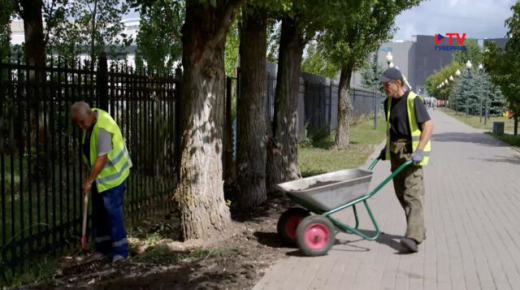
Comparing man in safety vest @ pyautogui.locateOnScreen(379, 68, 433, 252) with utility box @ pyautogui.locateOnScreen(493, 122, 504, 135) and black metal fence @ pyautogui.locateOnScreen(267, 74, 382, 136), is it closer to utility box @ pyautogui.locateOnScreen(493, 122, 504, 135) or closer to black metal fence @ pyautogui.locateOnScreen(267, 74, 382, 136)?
black metal fence @ pyautogui.locateOnScreen(267, 74, 382, 136)

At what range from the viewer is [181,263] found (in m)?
6.04

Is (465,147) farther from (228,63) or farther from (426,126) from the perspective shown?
(426,126)

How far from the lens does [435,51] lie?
151 m

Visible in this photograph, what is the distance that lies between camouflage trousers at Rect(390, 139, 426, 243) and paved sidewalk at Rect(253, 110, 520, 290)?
0.86 ft

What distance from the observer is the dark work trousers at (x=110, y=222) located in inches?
236

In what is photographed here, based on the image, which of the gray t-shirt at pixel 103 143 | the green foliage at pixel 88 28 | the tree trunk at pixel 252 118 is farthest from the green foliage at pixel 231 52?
the gray t-shirt at pixel 103 143

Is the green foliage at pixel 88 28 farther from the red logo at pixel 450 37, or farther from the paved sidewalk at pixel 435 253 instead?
the red logo at pixel 450 37

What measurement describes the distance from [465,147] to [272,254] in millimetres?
16317

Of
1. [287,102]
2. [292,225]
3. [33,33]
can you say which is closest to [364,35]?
[287,102]

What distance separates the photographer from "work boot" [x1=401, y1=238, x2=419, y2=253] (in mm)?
6410

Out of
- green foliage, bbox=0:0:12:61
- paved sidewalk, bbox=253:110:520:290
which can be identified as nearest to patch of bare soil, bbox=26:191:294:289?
paved sidewalk, bbox=253:110:520:290

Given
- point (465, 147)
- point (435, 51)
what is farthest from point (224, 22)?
point (435, 51)

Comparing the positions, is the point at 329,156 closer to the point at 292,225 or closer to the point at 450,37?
the point at 292,225

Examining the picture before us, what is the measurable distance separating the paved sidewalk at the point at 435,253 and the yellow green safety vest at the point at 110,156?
172cm
